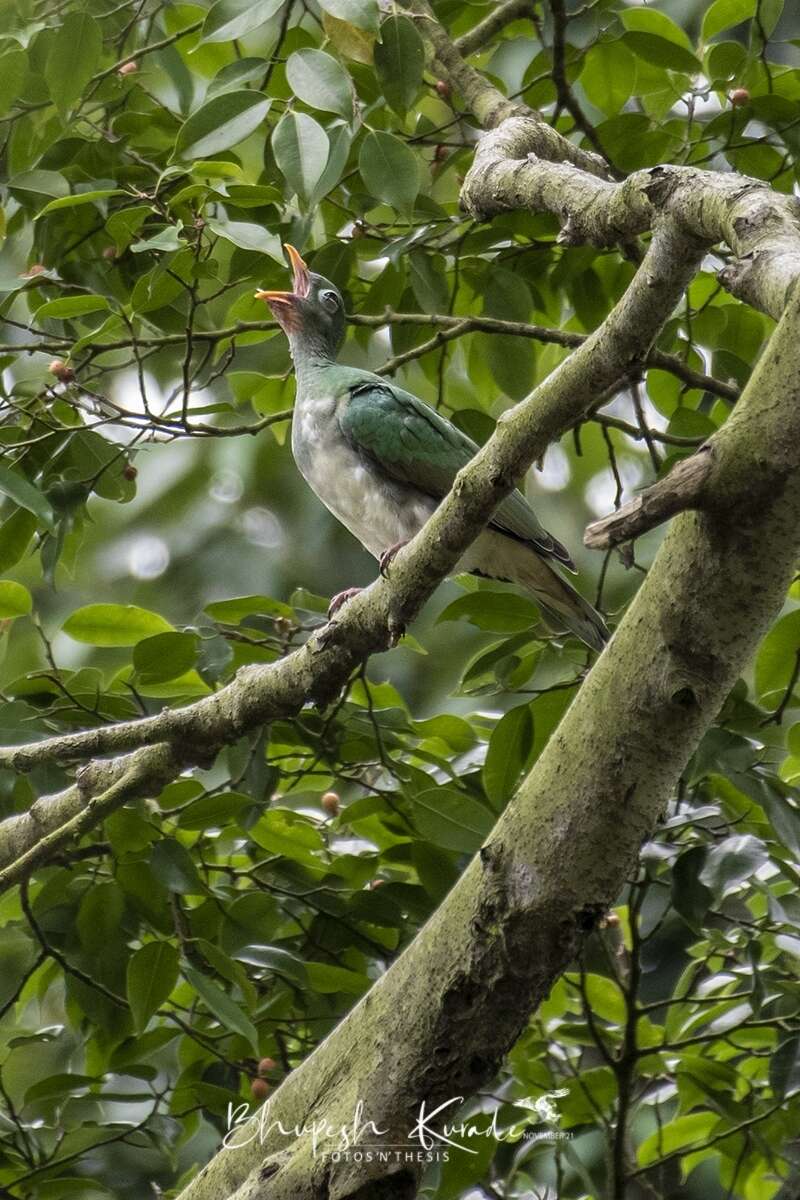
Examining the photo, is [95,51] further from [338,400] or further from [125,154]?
[338,400]

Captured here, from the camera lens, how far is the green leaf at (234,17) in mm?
2721

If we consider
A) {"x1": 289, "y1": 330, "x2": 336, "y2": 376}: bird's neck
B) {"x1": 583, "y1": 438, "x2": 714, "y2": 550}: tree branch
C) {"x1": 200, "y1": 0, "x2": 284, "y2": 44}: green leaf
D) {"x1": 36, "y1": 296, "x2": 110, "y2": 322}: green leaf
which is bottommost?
{"x1": 583, "y1": 438, "x2": 714, "y2": 550}: tree branch

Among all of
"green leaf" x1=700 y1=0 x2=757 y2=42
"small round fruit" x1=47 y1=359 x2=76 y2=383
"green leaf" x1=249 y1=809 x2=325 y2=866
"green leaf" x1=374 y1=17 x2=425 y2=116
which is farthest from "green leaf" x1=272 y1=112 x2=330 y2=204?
"green leaf" x1=249 y1=809 x2=325 y2=866

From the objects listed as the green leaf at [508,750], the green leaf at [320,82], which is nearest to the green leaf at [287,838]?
the green leaf at [508,750]

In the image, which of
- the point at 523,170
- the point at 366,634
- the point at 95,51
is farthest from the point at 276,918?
the point at 95,51

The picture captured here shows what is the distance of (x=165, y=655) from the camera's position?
279 cm

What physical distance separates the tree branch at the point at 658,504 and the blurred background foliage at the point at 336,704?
0.82 metres

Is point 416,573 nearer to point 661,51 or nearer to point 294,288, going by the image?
point 661,51

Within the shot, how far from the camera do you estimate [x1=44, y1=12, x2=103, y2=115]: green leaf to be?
2904mm

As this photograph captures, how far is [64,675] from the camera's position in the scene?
2.95 m

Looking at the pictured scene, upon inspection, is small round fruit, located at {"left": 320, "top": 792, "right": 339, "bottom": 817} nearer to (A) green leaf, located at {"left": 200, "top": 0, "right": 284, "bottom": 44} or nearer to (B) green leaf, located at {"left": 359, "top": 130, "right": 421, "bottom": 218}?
(B) green leaf, located at {"left": 359, "top": 130, "right": 421, "bottom": 218}

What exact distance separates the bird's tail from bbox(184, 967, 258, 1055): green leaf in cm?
104

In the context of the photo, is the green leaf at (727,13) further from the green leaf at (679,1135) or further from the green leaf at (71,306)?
the green leaf at (679,1135)

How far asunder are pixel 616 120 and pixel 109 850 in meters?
1.93
